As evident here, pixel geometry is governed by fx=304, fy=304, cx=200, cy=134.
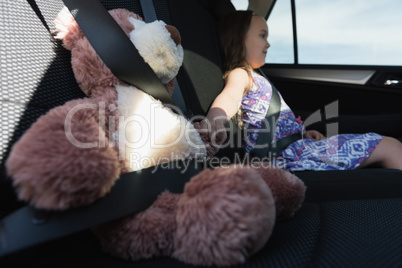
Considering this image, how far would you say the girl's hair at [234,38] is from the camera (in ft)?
5.09

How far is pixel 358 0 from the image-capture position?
220 cm

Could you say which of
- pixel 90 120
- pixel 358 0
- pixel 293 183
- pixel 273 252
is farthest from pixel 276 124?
pixel 358 0

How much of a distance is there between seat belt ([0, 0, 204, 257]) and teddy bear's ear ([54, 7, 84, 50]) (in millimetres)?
29

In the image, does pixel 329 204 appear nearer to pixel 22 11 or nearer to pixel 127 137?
pixel 127 137

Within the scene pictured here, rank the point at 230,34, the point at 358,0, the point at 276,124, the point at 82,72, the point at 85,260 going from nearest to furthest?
the point at 85,260 → the point at 82,72 → the point at 276,124 → the point at 230,34 → the point at 358,0

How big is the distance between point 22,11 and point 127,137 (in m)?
0.37

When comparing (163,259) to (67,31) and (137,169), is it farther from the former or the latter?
(67,31)

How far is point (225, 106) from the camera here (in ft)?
4.15

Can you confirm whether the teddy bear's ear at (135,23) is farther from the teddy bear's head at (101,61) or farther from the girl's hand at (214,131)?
the girl's hand at (214,131)

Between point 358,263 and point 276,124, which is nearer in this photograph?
point 358,263

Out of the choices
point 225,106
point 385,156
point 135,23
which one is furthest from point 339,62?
point 135,23

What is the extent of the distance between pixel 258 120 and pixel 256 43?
0.44 m

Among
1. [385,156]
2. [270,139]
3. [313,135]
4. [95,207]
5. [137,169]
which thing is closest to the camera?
[95,207]

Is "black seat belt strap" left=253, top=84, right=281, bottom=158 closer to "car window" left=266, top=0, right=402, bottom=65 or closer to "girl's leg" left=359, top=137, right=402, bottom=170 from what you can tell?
"girl's leg" left=359, top=137, right=402, bottom=170
